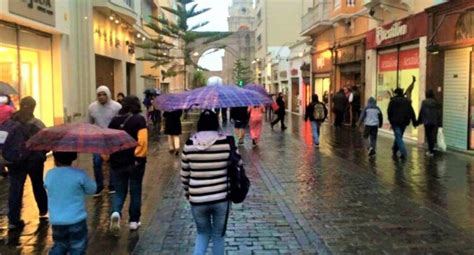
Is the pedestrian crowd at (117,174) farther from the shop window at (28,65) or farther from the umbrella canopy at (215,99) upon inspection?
the shop window at (28,65)

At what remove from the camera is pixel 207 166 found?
462cm

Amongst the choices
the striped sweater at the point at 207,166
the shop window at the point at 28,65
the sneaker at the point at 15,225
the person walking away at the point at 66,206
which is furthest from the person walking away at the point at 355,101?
the person walking away at the point at 66,206

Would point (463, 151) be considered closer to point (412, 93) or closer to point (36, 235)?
point (412, 93)

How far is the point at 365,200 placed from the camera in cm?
868

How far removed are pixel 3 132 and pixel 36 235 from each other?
1.33 meters

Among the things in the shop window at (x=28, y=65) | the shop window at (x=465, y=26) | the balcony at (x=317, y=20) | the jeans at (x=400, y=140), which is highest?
the balcony at (x=317, y=20)

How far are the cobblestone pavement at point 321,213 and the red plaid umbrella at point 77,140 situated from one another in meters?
1.79

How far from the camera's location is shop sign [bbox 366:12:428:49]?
668 inches

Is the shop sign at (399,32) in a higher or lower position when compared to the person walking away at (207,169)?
higher

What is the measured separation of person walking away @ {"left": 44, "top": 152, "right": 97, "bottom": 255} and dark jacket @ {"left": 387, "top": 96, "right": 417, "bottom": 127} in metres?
10.5

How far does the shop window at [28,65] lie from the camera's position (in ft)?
43.7

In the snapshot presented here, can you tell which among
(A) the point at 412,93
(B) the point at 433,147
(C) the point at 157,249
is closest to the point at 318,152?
(B) the point at 433,147

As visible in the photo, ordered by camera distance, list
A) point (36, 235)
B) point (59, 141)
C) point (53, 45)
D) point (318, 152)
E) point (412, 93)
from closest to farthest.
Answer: point (59, 141)
point (36, 235)
point (318, 152)
point (53, 45)
point (412, 93)

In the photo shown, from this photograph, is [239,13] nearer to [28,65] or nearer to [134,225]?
[28,65]
